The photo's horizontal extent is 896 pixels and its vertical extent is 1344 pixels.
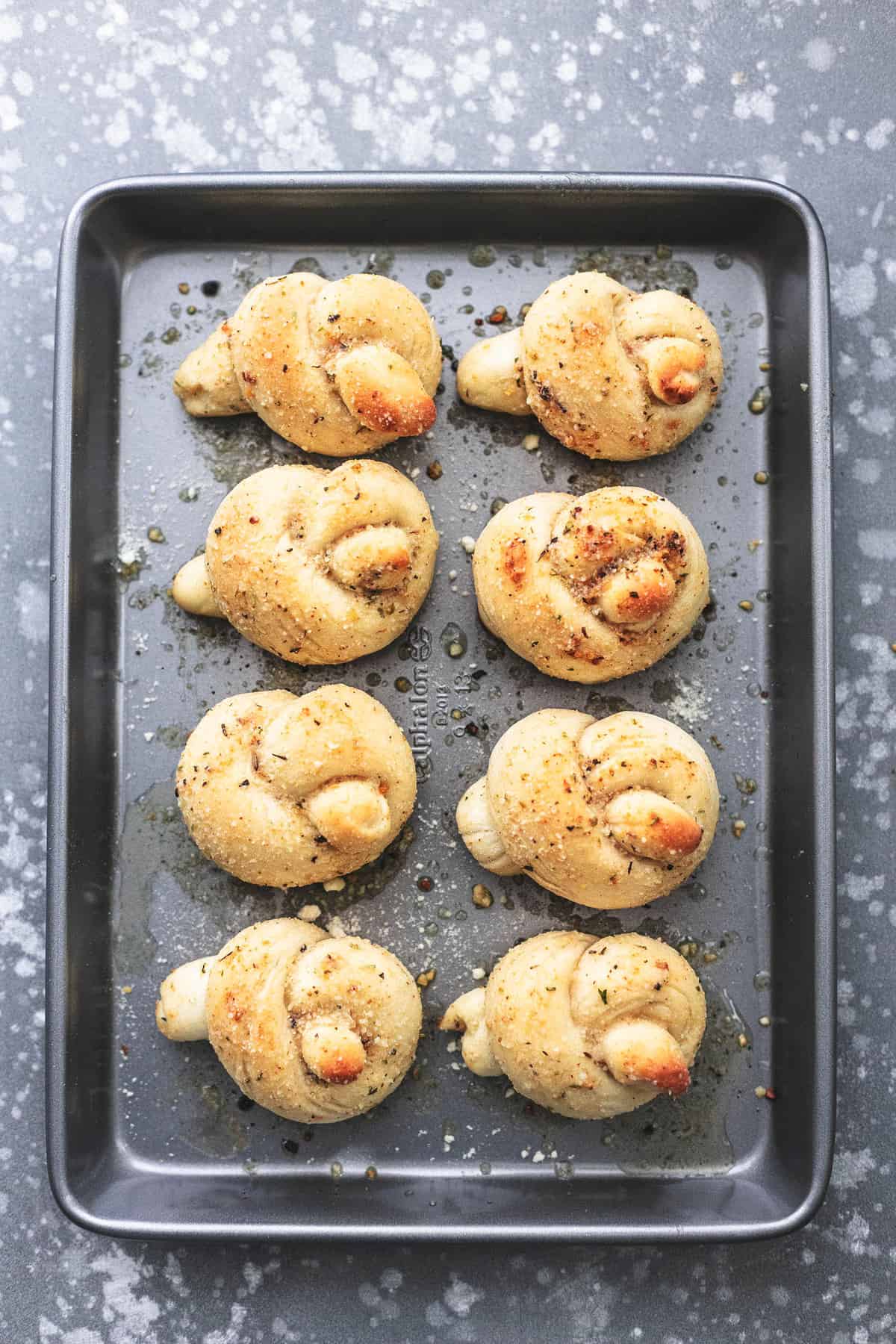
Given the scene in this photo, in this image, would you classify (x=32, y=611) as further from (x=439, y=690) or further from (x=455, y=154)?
(x=455, y=154)

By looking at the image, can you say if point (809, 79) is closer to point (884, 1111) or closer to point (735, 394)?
point (735, 394)

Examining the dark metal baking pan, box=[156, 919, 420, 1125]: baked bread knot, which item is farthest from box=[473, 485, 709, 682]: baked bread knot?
box=[156, 919, 420, 1125]: baked bread knot

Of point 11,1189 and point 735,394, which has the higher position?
point 735,394

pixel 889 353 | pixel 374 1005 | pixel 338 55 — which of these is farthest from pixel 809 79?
pixel 374 1005

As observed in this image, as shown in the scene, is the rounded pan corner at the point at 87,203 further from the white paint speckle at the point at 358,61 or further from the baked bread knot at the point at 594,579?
the baked bread knot at the point at 594,579

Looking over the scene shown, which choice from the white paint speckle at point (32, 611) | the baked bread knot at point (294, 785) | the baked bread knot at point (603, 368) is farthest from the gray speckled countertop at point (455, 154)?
the baked bread knot at point (294, 785)

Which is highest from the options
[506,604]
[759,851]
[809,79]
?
[809,79]

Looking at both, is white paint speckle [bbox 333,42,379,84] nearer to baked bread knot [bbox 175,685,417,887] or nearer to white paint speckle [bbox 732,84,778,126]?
white paint speckle [bbox 732,84,778,126]

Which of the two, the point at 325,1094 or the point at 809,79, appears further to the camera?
the point at 809,79
